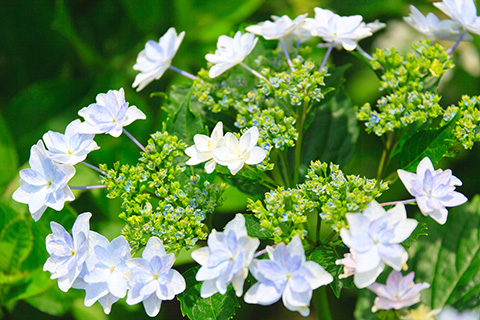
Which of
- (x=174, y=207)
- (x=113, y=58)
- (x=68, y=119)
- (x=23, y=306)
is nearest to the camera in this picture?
(x=174, y=207)

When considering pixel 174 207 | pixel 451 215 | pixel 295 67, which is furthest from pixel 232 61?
pixel 451 215

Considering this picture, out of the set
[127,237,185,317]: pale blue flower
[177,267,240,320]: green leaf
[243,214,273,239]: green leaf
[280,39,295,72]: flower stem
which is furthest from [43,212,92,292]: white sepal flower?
[280,39,295,72]: flower stem

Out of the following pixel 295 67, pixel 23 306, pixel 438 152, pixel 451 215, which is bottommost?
pixel 23 306

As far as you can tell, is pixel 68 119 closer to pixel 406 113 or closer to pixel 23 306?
pixel 23 306

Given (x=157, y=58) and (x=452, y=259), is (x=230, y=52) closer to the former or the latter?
(x=157, y=58)

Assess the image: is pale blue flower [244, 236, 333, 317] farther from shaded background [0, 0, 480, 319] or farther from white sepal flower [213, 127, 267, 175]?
shaded background [0, 0, 480, 319]

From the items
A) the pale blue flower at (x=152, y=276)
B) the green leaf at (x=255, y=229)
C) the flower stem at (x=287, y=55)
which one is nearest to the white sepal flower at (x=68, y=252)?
the pale blue flower at (x=152, y=276)
